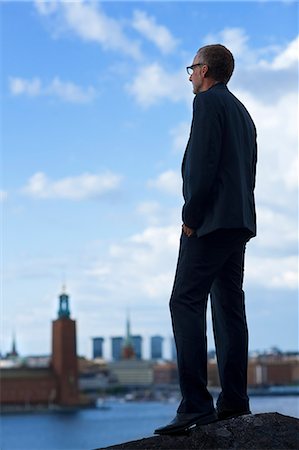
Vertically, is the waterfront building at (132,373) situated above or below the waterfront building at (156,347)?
below

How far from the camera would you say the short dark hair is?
3.44m

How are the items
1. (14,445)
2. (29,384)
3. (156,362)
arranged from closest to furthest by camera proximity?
(14,445)
(29,384)
(156,362)

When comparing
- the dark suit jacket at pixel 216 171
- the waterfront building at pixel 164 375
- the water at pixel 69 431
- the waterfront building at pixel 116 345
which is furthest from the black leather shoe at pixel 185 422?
the waterfront building at pixel 116 345

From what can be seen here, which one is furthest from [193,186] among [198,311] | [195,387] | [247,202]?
[195,387]

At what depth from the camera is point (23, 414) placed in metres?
92.8

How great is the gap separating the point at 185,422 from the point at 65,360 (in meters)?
87.6

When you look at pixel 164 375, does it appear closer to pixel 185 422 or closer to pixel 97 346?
pixel 97 346

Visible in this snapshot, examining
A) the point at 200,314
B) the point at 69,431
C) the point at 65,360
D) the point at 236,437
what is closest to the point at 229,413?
the point at 236,437

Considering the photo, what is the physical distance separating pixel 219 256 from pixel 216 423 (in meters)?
0.60

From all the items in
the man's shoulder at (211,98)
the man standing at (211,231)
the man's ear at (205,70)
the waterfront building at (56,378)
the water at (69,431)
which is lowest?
the water at (69,431)

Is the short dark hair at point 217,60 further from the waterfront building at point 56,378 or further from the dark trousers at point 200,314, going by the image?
the waterfront building at point 56,378

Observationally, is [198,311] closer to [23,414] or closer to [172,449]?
[172,449]

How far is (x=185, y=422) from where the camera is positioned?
326cm

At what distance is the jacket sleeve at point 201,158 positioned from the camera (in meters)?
3.26
